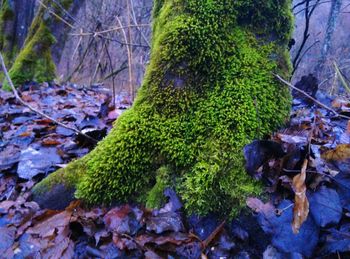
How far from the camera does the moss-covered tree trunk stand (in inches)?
71.1

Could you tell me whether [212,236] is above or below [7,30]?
below

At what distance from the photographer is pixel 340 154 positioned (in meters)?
1.58

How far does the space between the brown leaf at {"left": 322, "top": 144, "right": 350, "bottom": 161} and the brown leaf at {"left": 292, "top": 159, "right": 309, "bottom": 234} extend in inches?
8.8

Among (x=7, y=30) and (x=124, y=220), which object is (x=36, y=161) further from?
(x=7, y=30)

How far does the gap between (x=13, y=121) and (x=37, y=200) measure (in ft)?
6.54

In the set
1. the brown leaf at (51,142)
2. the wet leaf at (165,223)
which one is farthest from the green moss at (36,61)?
the wet leaf at (165,223)

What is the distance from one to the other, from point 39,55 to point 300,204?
6.88 m

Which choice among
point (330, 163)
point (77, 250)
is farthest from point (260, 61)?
point (77, 250)

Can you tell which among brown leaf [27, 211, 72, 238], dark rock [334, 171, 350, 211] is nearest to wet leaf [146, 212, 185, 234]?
brown leaf [27, 211, 72, 238]

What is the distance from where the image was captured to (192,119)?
1.85 m

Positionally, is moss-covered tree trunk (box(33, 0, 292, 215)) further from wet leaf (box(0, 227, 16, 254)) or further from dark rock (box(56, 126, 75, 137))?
dark rock (box(56, 126, 75, 137))

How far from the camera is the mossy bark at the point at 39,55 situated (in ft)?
21.6

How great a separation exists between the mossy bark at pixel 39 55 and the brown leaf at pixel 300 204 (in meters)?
6.31

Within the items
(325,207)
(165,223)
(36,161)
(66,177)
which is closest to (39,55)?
(36,161)
